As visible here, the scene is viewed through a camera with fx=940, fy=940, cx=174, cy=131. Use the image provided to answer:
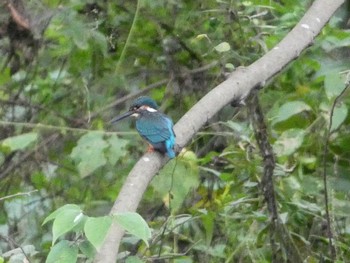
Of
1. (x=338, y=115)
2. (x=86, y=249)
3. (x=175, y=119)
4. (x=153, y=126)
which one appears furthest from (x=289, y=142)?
(x=86, y=249)

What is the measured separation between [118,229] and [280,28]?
6.06ft

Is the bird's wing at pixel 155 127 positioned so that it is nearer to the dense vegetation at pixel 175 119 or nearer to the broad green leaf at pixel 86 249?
the dense vegetation at pixel 175 119

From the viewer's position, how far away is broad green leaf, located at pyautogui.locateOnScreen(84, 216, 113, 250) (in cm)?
171

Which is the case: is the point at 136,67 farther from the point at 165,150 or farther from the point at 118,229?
the point at 118,229

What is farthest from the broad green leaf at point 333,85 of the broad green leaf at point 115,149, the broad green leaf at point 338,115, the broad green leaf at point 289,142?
the broad green leaf at point 115,149

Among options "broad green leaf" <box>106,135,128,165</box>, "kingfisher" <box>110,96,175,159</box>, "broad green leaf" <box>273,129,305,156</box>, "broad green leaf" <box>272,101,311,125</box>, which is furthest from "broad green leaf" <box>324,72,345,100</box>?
"broad green leaf" <box>106,135,128,165</box>

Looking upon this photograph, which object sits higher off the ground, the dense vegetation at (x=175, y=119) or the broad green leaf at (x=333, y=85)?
the broad green leaf at (x=333, y=85)

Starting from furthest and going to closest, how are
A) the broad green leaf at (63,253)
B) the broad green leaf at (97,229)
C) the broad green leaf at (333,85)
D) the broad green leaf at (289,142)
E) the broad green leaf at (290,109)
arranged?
the broad green leaf at (289,142)
the broad green leaf at (290,109)
the broad green leaf at (333,85)
the broad green leaf at (63,253)
the broad green leaf at (97,229)

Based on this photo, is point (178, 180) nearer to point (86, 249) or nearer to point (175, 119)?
point (175, 119)

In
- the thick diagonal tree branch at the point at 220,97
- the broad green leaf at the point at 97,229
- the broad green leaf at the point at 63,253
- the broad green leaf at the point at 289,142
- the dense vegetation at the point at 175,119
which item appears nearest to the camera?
the broad green leaf at the point at 97,229

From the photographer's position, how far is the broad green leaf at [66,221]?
178 centimetres

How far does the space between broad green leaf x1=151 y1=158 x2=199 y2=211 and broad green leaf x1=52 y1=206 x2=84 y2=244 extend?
1.36 m

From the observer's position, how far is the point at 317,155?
11.8 ft

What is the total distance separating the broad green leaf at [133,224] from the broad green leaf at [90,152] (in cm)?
124
